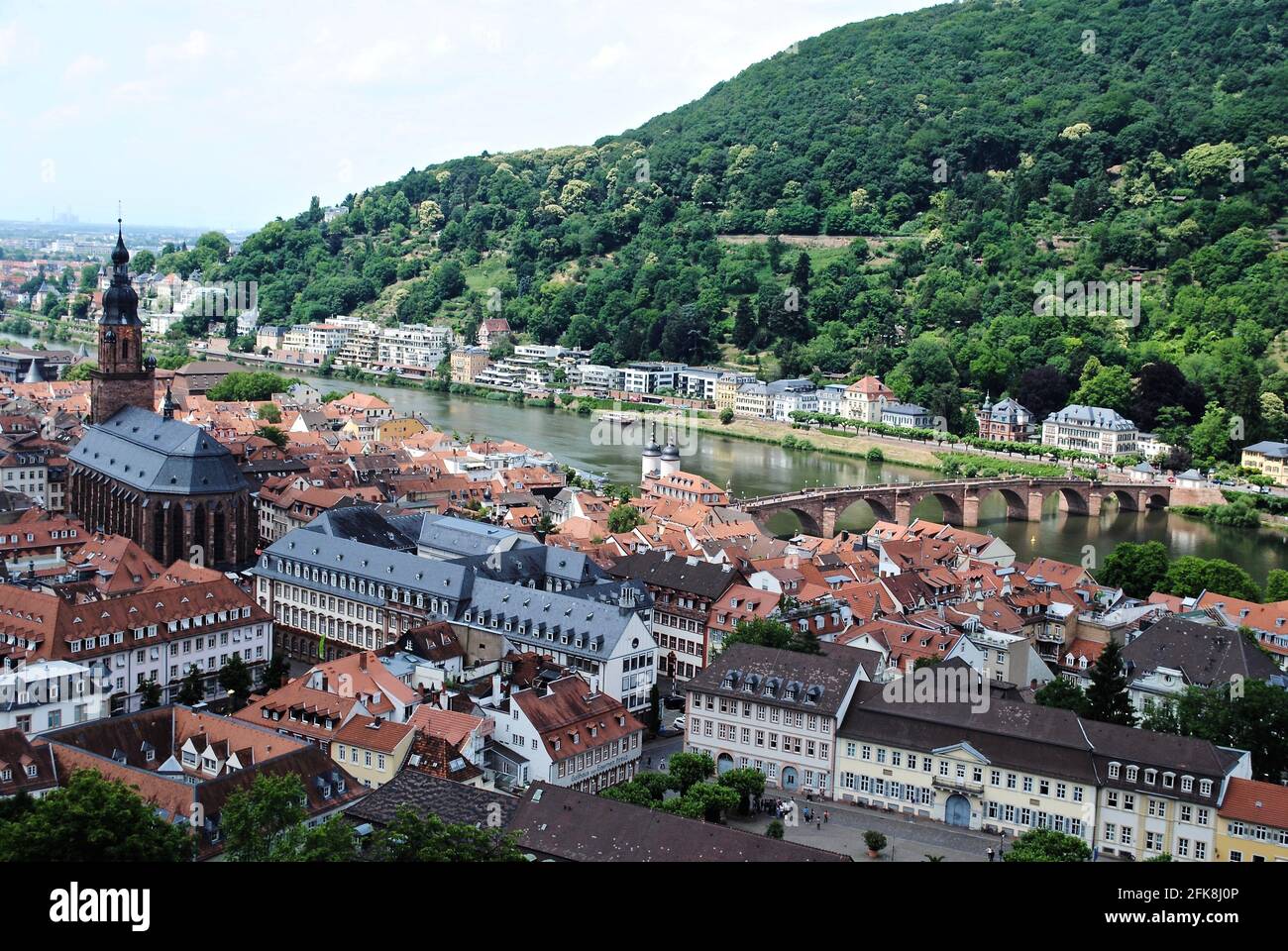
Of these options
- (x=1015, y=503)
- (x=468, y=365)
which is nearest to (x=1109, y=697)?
(x=1015, y=503)

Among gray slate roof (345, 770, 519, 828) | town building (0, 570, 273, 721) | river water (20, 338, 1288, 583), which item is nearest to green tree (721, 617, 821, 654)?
gray slate roof (345, 770, 519, 828)

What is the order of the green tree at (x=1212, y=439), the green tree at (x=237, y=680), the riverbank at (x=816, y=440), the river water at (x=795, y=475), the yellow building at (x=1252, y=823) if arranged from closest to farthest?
the yellow building at (x=1252, y=823)
the green tree at (x=237, y=680)
the river water at (x=795, y=475)
the green tree at (x=1212, y=439)
the riverbank at (x=816, y=440)

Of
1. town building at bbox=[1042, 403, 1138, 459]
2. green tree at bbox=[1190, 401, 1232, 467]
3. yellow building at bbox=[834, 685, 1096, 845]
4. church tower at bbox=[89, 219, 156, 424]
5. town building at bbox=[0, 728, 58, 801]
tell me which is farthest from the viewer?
town building at bbox=[1042, 403, 1138, 459]

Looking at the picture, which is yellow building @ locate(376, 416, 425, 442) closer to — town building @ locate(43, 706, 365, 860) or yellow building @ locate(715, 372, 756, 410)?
yellow building @ locate(715, 372, 756, 410)

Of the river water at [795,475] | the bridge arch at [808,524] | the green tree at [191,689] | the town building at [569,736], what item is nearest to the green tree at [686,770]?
the town building at [569,736]

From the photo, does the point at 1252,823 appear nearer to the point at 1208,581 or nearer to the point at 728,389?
the point at 1208,581

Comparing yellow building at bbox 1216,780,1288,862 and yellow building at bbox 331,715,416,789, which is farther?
yellow building at bbox 331,715,416,789

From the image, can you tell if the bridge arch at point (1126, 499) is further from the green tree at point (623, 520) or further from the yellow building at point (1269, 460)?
the green tree at point (623, 520)
